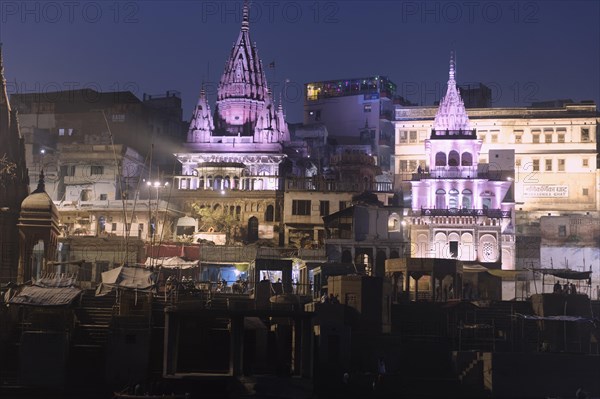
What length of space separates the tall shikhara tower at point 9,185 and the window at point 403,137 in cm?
4331

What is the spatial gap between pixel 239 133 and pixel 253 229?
1542 cm

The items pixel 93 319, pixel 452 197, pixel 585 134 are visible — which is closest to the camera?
pixel 93 319

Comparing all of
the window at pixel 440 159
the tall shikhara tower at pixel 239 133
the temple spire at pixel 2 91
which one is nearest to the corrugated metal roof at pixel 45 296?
the temple spire at pixel 2 91

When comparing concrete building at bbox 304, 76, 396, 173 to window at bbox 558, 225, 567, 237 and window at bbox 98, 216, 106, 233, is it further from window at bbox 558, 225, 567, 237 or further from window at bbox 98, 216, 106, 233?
window at bbox 98, 216, 106, 233

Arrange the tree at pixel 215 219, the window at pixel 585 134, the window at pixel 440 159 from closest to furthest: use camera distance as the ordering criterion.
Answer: the tree at pixel 215 219 < the window at pixel 440 159 < the window at pixel 585 134

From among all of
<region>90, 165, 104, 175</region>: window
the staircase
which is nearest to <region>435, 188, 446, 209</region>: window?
<region>90, 165, 104, 175</region>: window

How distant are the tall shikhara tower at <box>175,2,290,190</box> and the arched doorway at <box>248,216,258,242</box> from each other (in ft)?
15.7

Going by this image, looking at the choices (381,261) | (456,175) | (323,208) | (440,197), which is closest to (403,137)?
(456,175)

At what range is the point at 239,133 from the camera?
8844 centimetres

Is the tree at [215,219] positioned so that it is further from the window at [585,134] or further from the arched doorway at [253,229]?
the window at [585,134]

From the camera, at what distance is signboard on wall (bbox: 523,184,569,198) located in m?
82.2

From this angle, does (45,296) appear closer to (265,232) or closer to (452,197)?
(265,232)

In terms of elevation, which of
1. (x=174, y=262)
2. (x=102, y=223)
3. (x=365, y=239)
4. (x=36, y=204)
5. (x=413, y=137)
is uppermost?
(x=413, y=137)

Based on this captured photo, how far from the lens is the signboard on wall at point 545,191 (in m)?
82.2
